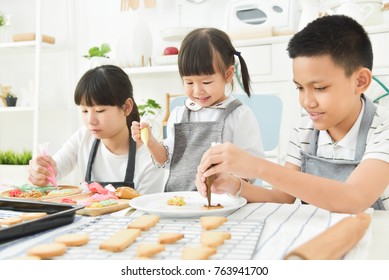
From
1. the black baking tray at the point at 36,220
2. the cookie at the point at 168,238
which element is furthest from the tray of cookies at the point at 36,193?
the cookie at the point at 168,238

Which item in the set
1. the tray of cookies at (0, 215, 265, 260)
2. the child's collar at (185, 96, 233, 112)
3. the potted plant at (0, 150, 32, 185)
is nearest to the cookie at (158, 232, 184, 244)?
the tray of cookies at (0, 215, 265, 260)

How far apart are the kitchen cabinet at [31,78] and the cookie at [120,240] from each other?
8.08ft

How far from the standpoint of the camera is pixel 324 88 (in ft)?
3.33

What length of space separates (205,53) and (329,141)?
456 millimetres

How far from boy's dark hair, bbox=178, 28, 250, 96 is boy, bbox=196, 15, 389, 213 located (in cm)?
32

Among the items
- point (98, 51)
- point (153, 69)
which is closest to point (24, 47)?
point (98, 51)

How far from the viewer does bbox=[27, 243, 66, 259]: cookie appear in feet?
1.92

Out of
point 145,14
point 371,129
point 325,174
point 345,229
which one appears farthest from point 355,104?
point 145,14

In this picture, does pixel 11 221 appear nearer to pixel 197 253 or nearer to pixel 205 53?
pixel 197 253

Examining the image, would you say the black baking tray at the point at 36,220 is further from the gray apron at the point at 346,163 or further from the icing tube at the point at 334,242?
the gray apron at the point at 346,163

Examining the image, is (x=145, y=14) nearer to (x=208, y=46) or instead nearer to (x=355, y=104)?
(x=208, y=46)

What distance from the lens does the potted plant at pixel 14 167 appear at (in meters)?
2.92

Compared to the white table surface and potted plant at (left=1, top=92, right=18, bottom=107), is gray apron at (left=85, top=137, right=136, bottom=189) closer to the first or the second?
the white table surface
